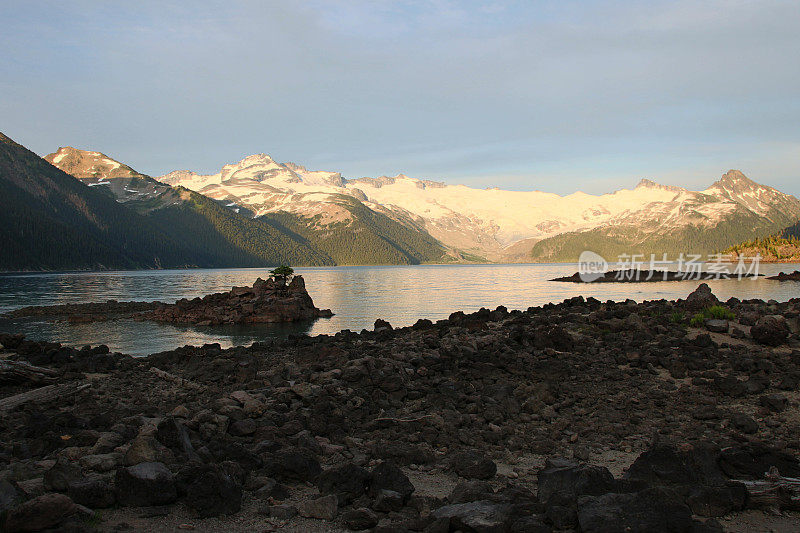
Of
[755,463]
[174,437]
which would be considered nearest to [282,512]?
[174,437]

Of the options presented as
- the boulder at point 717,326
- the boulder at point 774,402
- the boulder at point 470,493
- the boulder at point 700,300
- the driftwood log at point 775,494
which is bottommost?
the boulder at point 470,493

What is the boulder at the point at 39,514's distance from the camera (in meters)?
6.60

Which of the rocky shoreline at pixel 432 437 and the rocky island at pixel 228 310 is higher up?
the rocky shoreline at pixel 432 437

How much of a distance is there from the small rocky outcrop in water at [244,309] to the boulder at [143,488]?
5108cm

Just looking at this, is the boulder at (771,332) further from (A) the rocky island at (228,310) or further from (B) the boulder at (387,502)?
(A) the rocky island at (228,310)

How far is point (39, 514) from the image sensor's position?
6727 mm

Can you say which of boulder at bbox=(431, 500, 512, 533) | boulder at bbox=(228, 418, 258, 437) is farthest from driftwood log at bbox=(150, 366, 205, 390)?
Result: boulder at bbox=(431, 500, 512, 533)

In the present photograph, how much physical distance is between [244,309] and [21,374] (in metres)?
43.3

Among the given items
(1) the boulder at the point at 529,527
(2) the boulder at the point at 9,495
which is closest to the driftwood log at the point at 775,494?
(1) the boulder at the point at 529,527

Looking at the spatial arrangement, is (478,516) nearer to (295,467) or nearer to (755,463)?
(295,467)

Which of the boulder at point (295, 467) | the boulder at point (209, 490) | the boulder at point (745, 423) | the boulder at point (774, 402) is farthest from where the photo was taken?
the boulder at point (774, 402)

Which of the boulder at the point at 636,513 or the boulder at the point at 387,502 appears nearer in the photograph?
the boulder at the point at 636,513

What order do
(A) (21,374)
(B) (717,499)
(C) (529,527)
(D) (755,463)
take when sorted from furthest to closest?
1. (A) (21,374)
2. (D) (755,463)
3. (B) (717,499)
4. (C) (529,527)

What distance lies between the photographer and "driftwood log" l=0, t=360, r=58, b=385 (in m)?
16.9
